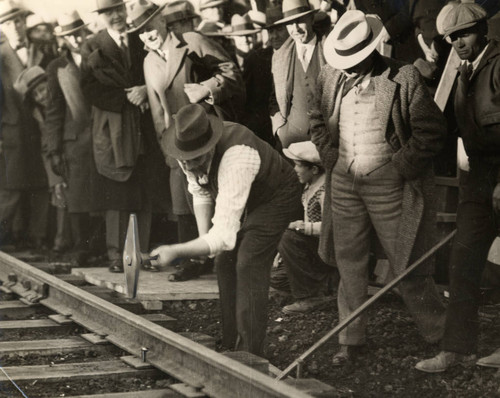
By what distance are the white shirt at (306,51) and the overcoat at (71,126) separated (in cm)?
325

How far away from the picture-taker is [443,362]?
5391mm

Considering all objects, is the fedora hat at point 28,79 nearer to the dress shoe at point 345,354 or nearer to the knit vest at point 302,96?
the knit vest at point 302,96

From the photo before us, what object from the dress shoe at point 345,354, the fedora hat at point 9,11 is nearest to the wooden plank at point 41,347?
the dress shoe at point 345,354

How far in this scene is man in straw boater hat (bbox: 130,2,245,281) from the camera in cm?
672

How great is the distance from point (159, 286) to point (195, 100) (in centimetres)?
137

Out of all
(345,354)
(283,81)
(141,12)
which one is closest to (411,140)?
(283,81)

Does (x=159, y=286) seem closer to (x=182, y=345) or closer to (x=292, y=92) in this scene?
(x=182, y=345)

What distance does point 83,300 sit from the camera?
832cm

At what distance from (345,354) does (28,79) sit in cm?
520

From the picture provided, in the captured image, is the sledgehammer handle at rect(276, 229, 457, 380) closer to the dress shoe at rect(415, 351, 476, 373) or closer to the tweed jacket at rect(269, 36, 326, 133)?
the dress shoe at rect(415, 351, 476, 373)

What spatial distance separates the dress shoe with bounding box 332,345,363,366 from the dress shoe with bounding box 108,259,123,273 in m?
2.76

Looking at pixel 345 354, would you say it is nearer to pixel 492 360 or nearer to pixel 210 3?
pixel 492 360

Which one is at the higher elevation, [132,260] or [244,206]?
[244,206]

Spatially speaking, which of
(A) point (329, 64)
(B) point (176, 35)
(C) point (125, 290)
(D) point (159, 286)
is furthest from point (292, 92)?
(C) point (125, 290)
